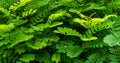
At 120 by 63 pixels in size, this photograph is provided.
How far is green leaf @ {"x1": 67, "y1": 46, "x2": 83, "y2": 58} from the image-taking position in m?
3.62

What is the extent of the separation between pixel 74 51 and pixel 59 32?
12.4 inches

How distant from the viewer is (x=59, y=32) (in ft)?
12.2

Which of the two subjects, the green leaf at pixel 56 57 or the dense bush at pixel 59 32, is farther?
the green leaf at pixel 56 57

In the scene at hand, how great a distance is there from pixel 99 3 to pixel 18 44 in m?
1.30

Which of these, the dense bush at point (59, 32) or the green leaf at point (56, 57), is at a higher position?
the dense bush at point (59, 32)

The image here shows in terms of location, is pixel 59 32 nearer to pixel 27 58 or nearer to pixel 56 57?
pixel 56 57

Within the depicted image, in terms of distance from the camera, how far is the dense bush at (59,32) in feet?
12.1

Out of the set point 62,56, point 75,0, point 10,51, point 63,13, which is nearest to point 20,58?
point 10,51

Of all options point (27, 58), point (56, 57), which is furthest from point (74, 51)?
point (27, 58)

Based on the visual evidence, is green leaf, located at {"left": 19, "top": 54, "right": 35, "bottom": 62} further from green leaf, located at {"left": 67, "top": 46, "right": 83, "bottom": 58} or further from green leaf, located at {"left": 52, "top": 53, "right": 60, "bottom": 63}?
green leaf, located at {"left": 67, "top": 46, "right": 83, "bottom": 58}

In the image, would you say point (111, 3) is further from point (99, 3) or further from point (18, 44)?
point (18, 44)

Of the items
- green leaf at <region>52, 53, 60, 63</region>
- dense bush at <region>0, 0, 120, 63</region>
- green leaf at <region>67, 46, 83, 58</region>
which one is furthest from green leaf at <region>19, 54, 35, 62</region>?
green leaf at <region>67, 46, 83, 58</region>

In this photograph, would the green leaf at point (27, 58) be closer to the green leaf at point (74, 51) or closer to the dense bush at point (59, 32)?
the dense bush at point (59, 32)

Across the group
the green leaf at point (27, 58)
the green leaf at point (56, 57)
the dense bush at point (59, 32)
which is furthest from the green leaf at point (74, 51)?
the green leaf at point (27, 58)
